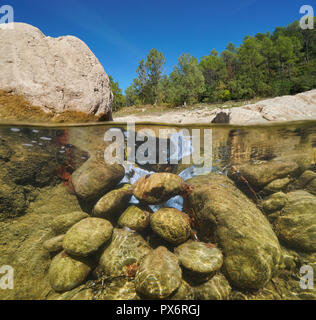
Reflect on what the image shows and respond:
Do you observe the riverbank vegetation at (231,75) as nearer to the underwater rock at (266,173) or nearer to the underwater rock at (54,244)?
the underwater rock at (266,173)

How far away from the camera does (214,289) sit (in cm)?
390

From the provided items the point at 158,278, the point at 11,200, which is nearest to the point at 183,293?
the point at 158,278

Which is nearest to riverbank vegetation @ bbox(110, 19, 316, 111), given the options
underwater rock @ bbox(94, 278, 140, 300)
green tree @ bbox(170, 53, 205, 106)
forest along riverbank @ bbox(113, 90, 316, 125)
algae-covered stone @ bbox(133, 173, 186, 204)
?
green tree @ bbox(170, 53, 205, 106)

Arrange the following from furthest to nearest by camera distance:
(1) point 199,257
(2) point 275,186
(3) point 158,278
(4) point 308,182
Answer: (4) point 308,182 < (2) point 275,186 < (1) point 199,257 < (3) point 158,278

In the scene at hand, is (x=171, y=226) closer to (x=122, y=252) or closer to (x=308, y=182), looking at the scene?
(x=122, y=252)

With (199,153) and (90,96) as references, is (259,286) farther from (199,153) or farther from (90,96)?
(90,96)

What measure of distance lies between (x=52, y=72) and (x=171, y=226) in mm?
5658

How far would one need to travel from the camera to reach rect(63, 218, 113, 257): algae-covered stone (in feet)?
13.6

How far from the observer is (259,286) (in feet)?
13.1

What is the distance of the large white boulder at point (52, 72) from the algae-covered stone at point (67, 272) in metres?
4.26

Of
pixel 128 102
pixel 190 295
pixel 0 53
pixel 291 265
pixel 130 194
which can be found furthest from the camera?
pixel 128 102

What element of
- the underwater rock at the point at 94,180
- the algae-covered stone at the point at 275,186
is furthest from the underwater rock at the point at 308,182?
the underwater rock at the point at 94,180

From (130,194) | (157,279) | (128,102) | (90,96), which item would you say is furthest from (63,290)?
(128,102)

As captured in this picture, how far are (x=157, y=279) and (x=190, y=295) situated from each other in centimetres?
106
